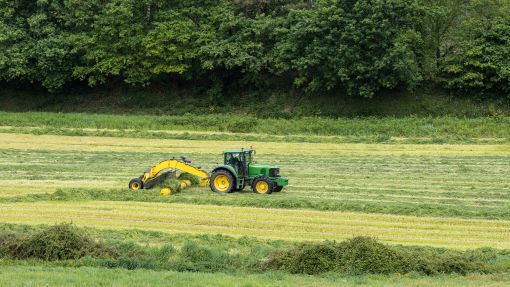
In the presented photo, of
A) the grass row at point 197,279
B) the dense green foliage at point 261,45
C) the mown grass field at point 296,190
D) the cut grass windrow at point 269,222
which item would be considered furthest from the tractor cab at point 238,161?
the dense green foliage at point 261,45

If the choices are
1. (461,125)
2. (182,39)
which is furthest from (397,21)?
(182,39)

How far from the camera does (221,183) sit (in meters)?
29.7

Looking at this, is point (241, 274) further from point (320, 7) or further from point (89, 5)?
point (89, 5)

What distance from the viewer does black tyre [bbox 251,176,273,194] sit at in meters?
29.5

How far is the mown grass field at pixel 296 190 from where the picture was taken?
24078 mm

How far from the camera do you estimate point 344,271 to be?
18.2m

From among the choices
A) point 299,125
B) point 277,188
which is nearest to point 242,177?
point 277,188

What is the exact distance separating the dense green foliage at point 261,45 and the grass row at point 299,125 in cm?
420

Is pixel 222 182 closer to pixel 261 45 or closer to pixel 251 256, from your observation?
pixel 251 256

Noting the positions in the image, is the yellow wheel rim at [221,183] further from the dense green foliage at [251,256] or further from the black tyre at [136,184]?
the dense green foliage at [251,256]

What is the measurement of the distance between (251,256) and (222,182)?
9.94 m

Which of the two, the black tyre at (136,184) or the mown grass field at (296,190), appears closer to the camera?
the mown grass field at (296,190)

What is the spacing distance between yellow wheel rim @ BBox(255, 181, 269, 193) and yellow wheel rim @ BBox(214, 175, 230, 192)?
100 centimetres

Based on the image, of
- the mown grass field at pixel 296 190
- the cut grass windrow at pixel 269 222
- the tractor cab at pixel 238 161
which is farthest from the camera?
the tractor cab at pixel 238 161
